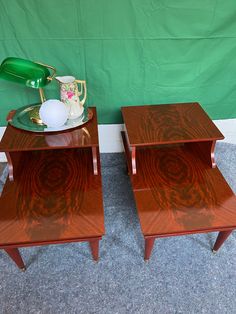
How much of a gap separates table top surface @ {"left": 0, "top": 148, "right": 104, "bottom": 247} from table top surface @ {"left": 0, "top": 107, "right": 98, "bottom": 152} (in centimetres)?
16

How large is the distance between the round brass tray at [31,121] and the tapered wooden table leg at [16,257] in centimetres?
51

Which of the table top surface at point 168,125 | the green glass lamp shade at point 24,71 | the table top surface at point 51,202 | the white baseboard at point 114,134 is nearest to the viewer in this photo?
the table top surface at point 51,202

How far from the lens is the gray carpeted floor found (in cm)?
93

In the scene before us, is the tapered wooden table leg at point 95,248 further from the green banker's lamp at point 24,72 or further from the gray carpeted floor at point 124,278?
the green banker's lamp at point 24,72

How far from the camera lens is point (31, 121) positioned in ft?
3.72

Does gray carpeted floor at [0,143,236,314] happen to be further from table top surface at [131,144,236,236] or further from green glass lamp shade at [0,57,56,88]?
green glass lamp shade at [0,57,56,88]

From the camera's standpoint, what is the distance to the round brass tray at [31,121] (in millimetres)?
1080

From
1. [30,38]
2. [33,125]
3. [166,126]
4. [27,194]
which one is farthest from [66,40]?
[27,194]

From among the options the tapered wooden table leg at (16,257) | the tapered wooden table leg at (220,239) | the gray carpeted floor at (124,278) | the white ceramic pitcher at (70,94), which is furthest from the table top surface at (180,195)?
the tapered wooden table leg at (16,257)

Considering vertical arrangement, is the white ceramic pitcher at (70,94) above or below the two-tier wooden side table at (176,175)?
above

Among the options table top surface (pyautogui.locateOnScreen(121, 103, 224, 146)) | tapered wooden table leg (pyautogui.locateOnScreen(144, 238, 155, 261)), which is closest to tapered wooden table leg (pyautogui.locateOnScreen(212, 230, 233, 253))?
tapered wooden table leg (pyautogui.locateOnScreen(144, 238, 155, 261))

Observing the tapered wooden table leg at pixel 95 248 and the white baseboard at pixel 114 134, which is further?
the white baseboard at pixel 114 134

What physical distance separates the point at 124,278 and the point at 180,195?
0.43 m

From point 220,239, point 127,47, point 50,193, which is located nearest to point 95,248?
point 50,193
